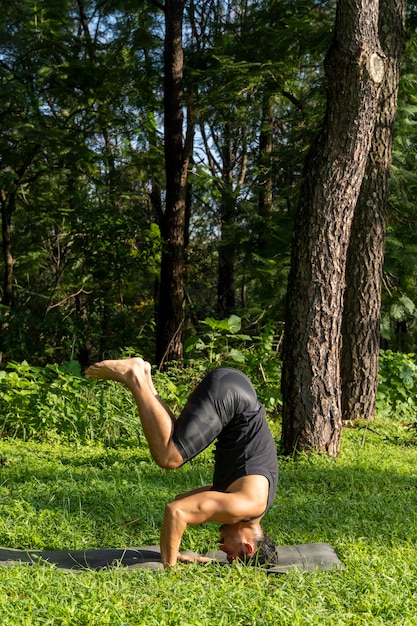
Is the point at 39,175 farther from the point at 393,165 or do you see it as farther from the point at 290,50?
the point at 393,165

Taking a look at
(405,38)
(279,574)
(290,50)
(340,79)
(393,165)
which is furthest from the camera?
(290,50)

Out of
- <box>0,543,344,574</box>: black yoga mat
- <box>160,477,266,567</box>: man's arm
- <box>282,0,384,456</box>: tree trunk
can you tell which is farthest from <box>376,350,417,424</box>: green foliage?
<box>160,477,266,567</box>: man's arm

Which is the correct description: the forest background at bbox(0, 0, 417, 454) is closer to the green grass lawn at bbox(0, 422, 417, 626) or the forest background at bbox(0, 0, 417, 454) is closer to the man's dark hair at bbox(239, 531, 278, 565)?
the green grass lawn at bbox(0, 422, 417, 626)

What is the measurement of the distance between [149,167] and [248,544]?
12.9m

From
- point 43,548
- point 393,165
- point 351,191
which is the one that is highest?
point 393,165

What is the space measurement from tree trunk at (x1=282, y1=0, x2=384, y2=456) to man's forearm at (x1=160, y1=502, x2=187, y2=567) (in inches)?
123

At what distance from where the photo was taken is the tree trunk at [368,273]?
9344mm

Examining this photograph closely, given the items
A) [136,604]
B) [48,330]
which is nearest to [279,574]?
[136,604]

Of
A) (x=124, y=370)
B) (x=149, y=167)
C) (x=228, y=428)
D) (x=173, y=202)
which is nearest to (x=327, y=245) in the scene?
(x=228, y=428)

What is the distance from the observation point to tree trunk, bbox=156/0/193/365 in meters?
12.2

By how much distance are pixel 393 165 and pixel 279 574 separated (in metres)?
7.97

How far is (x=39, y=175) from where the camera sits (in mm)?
14039

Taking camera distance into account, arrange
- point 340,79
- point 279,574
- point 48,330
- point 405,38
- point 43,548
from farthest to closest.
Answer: point 48,330, point 405,38, point 340,79, point 43,548, point 279,574

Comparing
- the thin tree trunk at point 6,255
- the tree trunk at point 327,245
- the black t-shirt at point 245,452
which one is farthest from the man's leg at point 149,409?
the thin tree trunk at point 6,255
